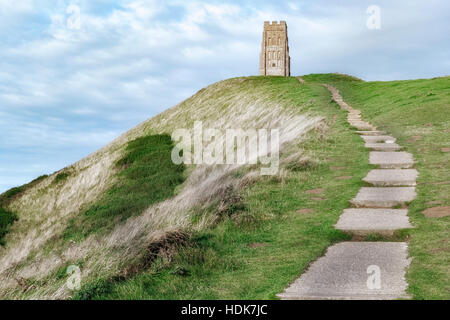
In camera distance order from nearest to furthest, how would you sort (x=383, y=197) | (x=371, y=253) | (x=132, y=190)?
(x=371, y=253)
(x=383, y=197)
(x=132, y=190)

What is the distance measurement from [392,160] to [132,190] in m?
8.94

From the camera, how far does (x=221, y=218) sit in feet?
27.4

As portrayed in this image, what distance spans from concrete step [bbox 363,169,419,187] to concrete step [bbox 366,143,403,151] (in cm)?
246

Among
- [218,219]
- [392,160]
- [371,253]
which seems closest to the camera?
[371,253]

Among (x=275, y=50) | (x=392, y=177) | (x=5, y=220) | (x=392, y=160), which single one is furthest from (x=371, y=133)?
(x=275, y=50)

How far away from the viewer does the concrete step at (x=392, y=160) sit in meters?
11.3

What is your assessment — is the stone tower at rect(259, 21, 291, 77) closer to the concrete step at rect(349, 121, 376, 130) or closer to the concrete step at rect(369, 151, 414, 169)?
the concrete step at rect(349, 121, 376, 130)

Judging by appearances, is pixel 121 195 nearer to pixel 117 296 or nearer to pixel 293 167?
pixel 293 167

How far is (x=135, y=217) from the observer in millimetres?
11133

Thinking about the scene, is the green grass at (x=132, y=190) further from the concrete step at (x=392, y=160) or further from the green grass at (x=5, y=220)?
the concrete step at (x=392, y=160)

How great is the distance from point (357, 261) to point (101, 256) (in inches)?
151

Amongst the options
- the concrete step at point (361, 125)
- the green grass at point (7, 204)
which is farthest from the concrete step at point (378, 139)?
the green grass at point (7, 204)

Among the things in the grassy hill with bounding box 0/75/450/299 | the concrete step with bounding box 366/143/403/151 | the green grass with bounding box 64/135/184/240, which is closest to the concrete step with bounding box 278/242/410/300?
the grassy hill with bounding box 0/75/450/299

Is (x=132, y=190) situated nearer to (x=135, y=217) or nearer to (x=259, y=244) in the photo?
(x=135, y=217)
